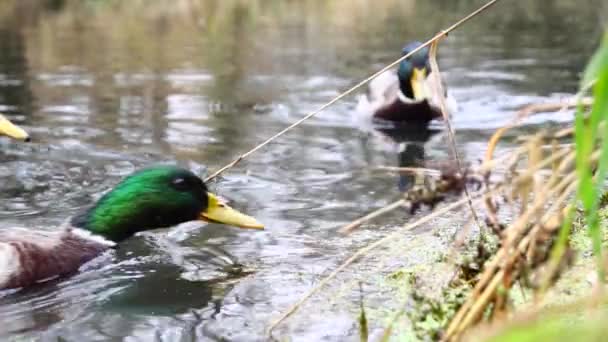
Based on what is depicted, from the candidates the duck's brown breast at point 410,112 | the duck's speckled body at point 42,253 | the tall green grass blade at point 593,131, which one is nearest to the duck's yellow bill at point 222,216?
the duck's speckled body at point 42,253

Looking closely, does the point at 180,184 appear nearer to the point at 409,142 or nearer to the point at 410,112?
the point at 409,142

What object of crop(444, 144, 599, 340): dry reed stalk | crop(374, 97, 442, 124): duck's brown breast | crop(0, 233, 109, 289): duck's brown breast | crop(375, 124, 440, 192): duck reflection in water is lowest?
crop(0, 233, 109, 289): duck's brown breast

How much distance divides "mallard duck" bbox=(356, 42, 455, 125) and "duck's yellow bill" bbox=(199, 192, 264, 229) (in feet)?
15.5

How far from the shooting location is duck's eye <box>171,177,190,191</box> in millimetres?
4352

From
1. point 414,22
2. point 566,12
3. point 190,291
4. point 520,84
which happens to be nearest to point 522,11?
point 566,12

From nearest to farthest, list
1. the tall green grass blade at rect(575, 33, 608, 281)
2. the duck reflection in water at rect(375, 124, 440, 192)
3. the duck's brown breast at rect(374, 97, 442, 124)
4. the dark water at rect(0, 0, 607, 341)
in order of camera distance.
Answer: the tall green grass blade at rect(575, 33, 608, 281), the dark water at rect(0, 0, 607, 341), the duck reflection in water at rect(375, 124, 440, 192), the duck's brown breast at rect(374, 97, 442, 124)

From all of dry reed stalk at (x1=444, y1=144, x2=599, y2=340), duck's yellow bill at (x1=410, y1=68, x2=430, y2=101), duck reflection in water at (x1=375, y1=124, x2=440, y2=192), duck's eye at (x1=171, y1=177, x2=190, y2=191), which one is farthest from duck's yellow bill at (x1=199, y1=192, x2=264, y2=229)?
duck's yellow bill at (x1=410, y1=68, x2=430, y2=101)

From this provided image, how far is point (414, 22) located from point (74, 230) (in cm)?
1536

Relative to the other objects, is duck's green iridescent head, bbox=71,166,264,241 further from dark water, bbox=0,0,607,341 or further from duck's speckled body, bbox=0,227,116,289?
dark water, bbox=0,0,607,341

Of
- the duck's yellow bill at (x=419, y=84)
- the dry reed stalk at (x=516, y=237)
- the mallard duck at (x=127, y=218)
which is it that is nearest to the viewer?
the dry reed stalk at (x=516, y=237)

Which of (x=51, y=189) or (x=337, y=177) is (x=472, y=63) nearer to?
(x=337, y=177)

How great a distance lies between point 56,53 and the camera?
14008 mm

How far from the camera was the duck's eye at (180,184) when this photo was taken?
435 centimetres

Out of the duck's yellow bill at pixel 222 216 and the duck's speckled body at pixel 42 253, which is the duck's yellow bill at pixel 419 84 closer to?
the duck's yellow bill at pixel 222 216
